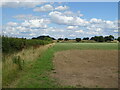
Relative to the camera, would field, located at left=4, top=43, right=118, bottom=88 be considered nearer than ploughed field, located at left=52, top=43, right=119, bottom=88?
Yes

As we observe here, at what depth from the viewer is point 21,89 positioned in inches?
317

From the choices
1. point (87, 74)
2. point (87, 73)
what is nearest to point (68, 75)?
point (87, 74)

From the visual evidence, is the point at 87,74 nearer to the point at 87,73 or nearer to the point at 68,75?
the point at 87,73

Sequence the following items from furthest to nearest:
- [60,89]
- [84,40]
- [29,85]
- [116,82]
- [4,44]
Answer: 1. [84,40]
2. [4,44]
3. [116,82]
4. [29,85]
5. [60,89]

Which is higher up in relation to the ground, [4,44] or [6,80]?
[4,44]

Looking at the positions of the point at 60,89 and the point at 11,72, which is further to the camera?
the point at 11,72

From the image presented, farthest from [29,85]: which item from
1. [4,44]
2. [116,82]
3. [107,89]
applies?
[4,44]

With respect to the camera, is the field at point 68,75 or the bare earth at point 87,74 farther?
the bare earth at point 87,74

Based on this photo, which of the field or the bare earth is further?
the bare earth

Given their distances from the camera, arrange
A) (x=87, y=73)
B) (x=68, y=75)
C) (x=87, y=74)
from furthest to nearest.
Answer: (x=87, y=73) → (x=87, y=74) → (x=68, y=75)

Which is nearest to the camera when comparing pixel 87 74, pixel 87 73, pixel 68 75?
pixel 68 75

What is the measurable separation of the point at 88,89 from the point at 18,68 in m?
5.43

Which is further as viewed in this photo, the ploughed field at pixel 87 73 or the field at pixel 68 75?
the ploughed field at pixel 87 73

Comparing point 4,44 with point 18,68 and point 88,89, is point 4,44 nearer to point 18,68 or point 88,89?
point 18,68
